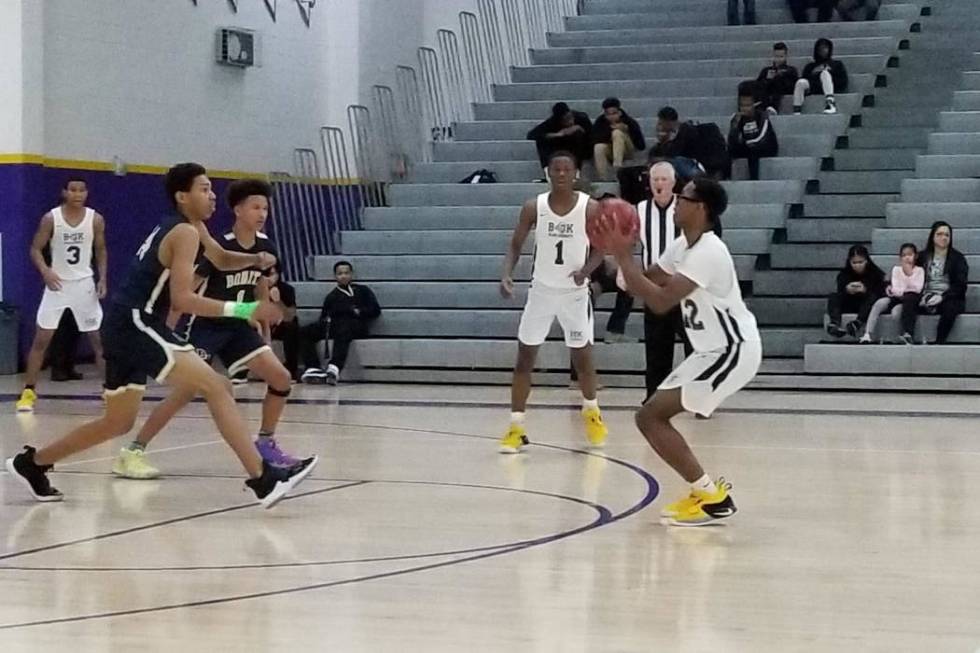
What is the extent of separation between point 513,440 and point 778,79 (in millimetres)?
10440

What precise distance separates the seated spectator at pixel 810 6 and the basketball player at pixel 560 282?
1243 cm

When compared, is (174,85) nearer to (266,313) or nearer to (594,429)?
(594,429)

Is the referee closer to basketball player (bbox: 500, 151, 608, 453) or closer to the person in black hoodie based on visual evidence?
basketball player (bbox: 500, 151, 608, 453)

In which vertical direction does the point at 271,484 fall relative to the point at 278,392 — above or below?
below

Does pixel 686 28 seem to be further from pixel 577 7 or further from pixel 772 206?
pixel 772 206

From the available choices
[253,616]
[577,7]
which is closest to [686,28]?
[577,7]

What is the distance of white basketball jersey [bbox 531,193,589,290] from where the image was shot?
10.5 meters

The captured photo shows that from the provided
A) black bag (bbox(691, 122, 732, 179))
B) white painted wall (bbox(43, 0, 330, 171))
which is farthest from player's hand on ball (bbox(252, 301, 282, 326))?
black bag (bbox(691, 122, 732, 179))

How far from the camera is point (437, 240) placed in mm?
18578

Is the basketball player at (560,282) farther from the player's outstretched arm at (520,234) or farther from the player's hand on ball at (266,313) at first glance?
the player's hand on ball at (266,313)

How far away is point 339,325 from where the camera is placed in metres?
16.6

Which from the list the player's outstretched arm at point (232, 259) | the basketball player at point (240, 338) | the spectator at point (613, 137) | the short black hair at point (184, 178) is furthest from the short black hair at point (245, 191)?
the spectator at point (613, 137)

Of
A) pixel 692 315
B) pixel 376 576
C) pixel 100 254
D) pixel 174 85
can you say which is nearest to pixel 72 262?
pixel 100 254

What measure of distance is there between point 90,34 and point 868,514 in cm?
1134
